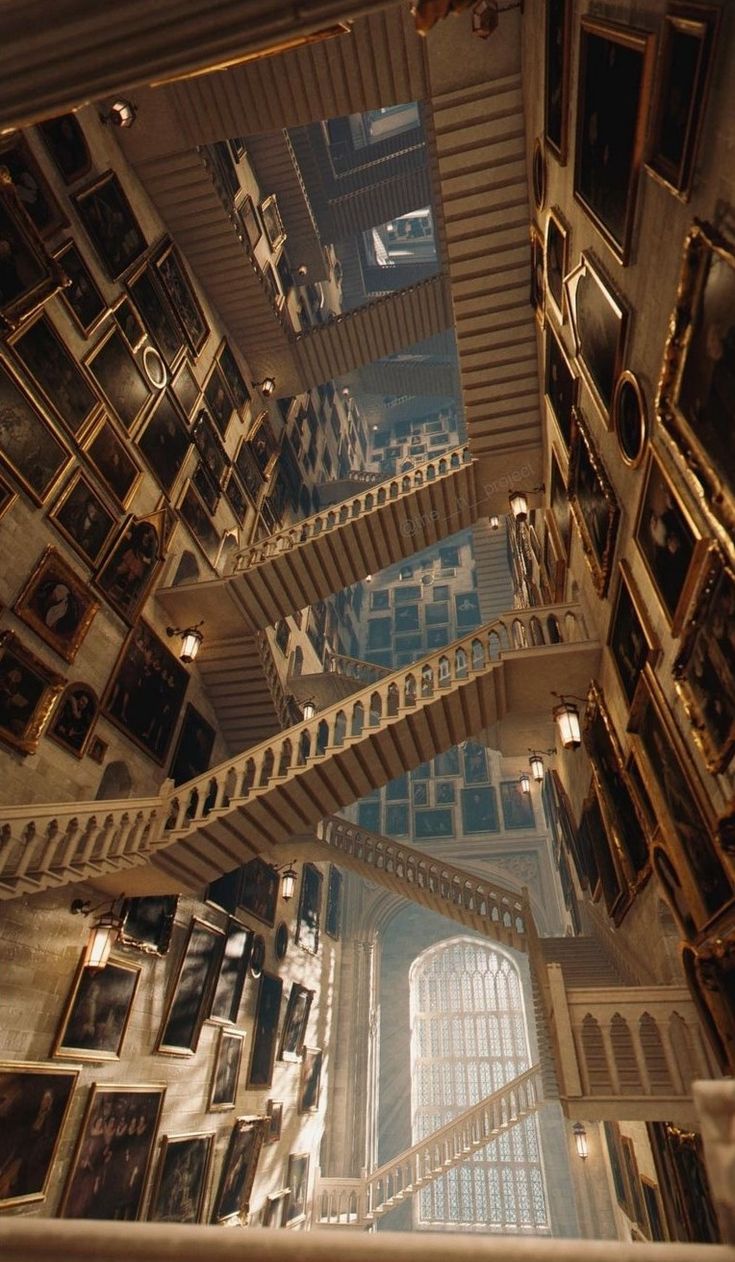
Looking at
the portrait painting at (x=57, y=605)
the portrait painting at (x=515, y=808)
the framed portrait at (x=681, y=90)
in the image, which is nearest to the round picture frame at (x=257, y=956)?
the portrait painting at (x=57, y=605)

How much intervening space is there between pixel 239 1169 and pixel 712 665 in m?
13.5

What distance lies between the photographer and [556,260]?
701cm

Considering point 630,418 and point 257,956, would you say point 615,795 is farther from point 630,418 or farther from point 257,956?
point 257,956

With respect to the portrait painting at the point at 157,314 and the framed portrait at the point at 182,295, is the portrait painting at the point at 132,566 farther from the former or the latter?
the framed portrait at the point at 182,295

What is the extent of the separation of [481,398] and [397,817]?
1739 centimetres

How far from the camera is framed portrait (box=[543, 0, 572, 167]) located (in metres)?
5.30

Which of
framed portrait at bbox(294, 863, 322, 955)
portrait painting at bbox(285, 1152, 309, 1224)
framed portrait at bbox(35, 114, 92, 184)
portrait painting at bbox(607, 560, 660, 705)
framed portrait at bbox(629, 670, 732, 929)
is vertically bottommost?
portrait painting at bbox(285, 1152, 309, 1224)

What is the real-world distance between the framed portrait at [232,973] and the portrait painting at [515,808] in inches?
491

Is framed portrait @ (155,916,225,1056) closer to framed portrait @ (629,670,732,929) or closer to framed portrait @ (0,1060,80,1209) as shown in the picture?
framed portrait @ (0,1060,80,1209)

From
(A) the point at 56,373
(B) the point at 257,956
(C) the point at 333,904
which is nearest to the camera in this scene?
(A) the point at 56,373

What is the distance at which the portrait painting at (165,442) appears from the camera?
10758mm

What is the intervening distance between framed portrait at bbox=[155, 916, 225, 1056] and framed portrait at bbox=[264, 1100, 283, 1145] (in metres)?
4.48

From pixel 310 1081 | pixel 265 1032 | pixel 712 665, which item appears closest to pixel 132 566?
pixel 712 665

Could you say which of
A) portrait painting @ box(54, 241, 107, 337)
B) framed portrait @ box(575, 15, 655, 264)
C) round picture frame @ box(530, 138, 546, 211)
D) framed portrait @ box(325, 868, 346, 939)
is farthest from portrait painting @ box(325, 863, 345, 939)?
framed portrait @ box(575, 15, 655, 264)
